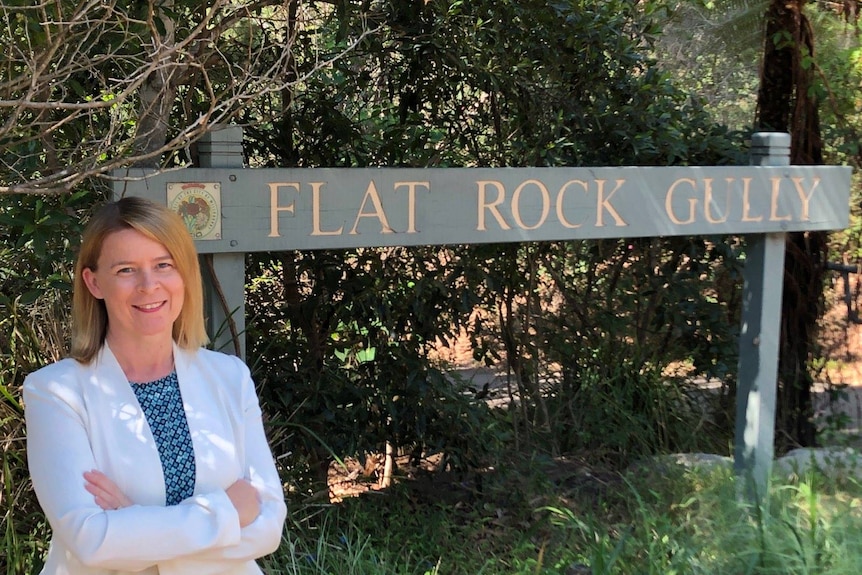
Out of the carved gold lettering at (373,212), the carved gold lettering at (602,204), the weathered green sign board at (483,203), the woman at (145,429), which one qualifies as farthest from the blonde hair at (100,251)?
the carved gold lettering at (602,204)

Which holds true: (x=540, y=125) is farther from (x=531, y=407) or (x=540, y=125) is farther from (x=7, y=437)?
(x=7, y=437)

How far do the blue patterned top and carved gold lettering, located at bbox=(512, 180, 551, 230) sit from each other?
194cm

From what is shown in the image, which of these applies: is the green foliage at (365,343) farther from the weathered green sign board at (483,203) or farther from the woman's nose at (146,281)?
the woman's nose at (146,281)

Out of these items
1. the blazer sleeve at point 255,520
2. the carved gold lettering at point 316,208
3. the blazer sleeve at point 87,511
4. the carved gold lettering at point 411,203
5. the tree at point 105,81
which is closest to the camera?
the blazer sleeve at point 87,511

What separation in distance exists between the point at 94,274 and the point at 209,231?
1072mm

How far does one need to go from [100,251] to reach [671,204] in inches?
103

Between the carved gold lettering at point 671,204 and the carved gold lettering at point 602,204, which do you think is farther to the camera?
the carved gold lettering at point 671,204

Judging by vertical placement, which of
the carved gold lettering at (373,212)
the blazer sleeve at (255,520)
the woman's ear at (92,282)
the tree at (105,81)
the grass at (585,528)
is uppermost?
the tree at (105,81)

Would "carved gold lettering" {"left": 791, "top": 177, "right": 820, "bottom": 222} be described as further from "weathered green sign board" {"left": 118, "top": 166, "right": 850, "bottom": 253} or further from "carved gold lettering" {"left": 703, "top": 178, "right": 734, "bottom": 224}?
"carved gold lettering" {"left": 703, "top": 178, "right": 734, "bottom": 224}

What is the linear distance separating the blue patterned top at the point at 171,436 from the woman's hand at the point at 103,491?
0.38ft

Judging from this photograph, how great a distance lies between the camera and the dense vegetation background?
3658 mm

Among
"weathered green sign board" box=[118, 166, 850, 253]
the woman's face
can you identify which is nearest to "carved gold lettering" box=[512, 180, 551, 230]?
"weathered green sign board" box=[118, 166, 850, 253]

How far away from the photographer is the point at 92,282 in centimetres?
219

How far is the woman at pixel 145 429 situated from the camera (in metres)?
1.92
